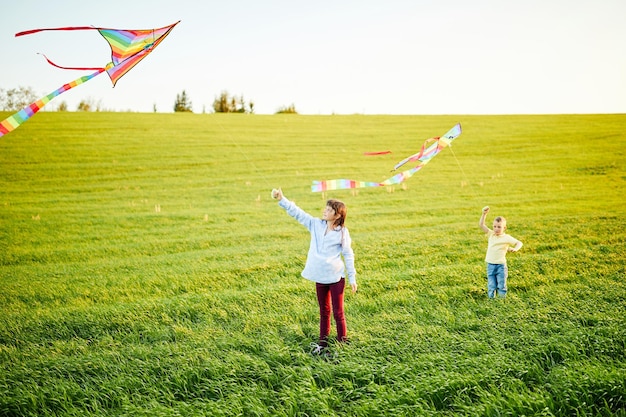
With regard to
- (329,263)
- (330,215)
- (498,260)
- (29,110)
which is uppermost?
(29,110)

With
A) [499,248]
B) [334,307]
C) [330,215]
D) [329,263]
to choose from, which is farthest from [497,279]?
[330,215]

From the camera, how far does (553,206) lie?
16266 mm

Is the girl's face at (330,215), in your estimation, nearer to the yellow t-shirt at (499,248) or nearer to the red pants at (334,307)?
the red pants at (334,307)

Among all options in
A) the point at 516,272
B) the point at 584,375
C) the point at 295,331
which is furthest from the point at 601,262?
the point at 295,331

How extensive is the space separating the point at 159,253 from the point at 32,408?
24.4 ft

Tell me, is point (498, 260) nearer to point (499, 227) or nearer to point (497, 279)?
point (497, 279)

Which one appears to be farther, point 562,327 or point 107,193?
point 107,193

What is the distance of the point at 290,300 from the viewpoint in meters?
7.09

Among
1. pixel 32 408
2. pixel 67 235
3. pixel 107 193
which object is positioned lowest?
pixel 32 408

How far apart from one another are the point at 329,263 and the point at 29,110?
3607 millimetres

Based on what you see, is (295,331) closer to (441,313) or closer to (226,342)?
(226,342)

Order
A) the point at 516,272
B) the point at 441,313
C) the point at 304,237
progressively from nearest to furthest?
1. the point at 441,313
2. the point at 516,272
3. the point at 304,237

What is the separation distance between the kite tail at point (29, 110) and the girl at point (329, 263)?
2422 millimetres

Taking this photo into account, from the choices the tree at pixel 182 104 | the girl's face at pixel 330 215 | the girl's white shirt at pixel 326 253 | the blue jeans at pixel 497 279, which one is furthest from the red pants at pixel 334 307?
the tree at pixel 182 104
